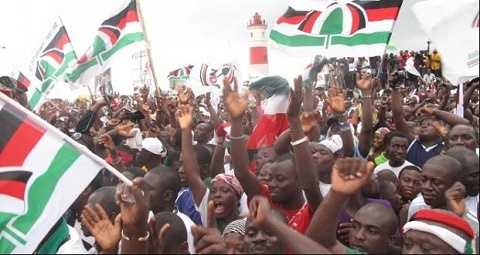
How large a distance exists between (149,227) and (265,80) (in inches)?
98.2

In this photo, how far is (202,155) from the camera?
5297 mm

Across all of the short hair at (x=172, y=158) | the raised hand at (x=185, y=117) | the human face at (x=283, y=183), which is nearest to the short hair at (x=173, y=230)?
the human face at (x=283, y=183)

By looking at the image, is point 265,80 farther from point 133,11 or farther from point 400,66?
point 400,66

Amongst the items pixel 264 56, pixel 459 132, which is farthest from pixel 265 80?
pixel 264 56

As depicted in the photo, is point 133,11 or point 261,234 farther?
point 133,11

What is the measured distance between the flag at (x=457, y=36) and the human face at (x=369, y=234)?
2.95 ft

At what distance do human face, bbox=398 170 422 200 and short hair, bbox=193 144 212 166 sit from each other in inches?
69.8

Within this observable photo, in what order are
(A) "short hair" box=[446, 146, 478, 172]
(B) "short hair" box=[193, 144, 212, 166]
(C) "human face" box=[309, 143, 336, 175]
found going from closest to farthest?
(A) "short hair" box=[446, 146, 478, 172] < (C) "human face" box=[309, 143, 336, 175] < (B) "short hair" box=[193, 144, 212, 166]

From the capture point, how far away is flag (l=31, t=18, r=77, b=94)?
7.28m

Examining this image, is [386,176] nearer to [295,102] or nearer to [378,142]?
[295,102]

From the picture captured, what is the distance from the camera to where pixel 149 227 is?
9.25 ft

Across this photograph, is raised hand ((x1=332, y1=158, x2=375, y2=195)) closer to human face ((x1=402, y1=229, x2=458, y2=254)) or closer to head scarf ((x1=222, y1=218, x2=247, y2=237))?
human face ((x1=402, y1=229, x2=458, y2=254))

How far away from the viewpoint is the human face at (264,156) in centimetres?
476

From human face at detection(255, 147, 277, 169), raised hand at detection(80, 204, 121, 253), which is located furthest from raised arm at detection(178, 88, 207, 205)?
raised hand at detection(80, 204, 121, 253)
